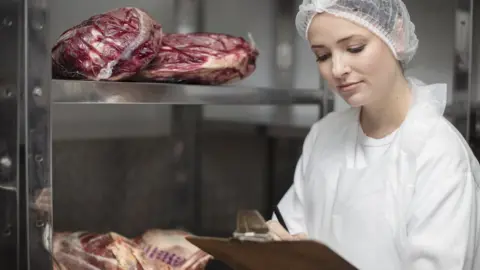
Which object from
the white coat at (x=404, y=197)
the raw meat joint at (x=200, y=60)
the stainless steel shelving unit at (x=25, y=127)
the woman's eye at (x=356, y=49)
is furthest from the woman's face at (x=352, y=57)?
the stainless steel shelving unit at (x=25, y=127)

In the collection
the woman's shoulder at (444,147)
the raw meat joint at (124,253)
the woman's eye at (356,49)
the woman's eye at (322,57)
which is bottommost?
the raw meat joint at (124,253)

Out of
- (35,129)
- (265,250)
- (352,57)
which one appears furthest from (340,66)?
(35,129)

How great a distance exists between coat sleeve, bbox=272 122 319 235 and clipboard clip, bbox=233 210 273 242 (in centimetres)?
41

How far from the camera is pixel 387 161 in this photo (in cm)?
116

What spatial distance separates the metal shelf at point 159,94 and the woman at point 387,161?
0.71 feet

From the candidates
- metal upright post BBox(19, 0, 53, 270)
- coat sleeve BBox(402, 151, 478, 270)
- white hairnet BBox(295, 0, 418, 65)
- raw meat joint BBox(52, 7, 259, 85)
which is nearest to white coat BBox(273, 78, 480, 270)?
coat sleeve BBox(402, 151, 478, 270)

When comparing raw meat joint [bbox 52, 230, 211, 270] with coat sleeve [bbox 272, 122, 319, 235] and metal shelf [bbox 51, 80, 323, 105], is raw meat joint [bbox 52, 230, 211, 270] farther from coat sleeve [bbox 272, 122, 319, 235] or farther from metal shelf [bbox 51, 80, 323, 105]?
metal shelf [bbox 51, 80, 323, 105]

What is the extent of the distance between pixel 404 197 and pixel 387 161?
0.09 m

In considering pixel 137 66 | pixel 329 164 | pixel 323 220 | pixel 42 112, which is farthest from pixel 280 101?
pixel 42 112

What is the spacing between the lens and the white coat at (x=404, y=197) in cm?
105

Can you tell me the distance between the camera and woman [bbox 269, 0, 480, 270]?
41.5 inches

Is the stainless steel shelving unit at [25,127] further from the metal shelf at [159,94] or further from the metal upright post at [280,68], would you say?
the metal upright post at [280,68]

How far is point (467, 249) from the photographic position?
1.08 metres

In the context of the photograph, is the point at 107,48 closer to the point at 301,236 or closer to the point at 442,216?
the point at 301,236
